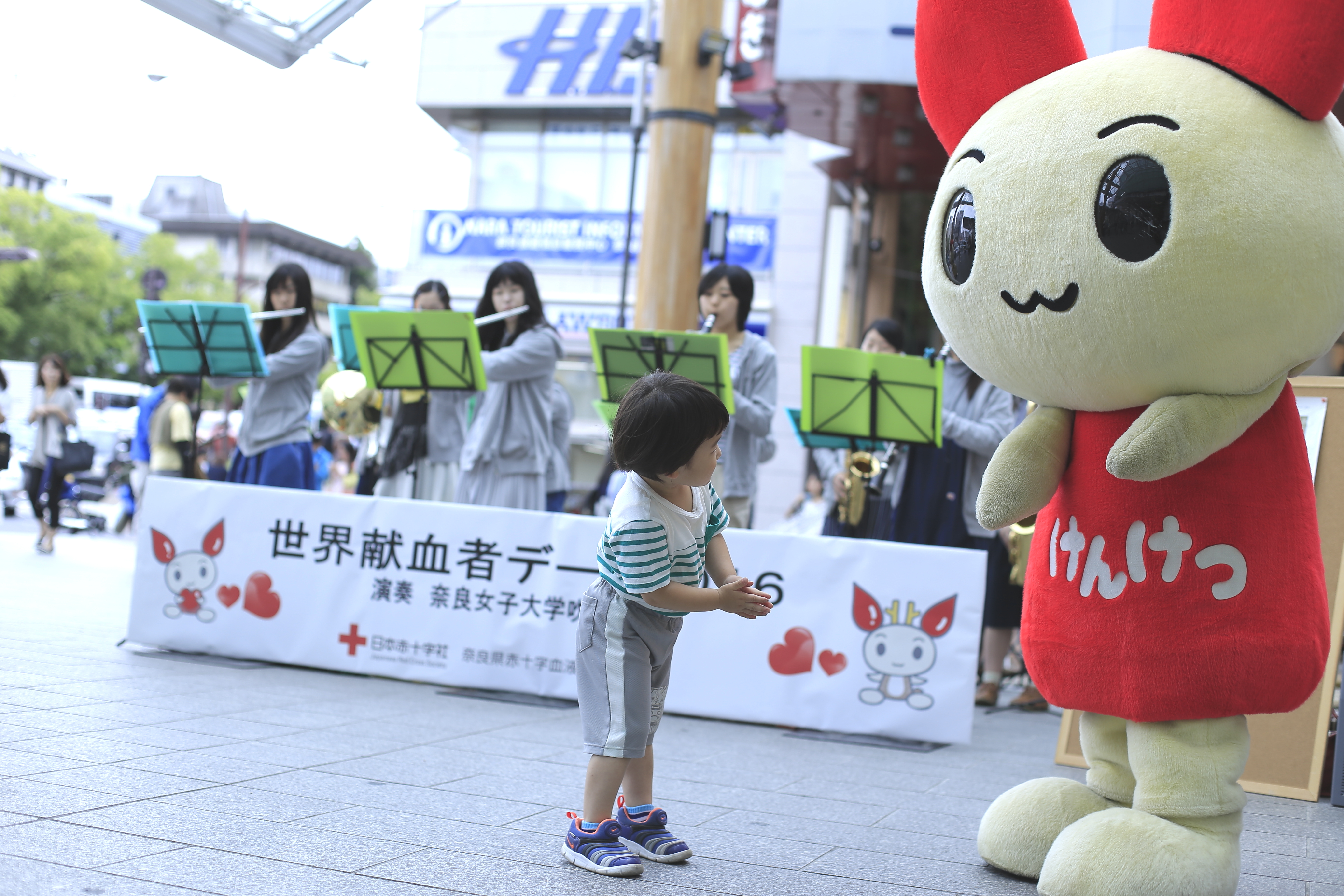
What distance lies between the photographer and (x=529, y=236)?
23.0 m

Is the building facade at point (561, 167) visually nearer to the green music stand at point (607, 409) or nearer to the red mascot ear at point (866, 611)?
the green music stand at point (607, 409)

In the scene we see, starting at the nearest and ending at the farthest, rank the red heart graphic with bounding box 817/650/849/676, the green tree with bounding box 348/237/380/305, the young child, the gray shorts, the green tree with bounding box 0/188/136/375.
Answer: the young child < the gray shorts < the red heart graphic with bounding box 817/650/849/676 < the green tree with bounding box 0/188/136/375 < the green tree with bounding box 348/237/380/305

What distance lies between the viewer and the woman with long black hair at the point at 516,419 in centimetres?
597

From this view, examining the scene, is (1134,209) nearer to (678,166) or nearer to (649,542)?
(649,542)

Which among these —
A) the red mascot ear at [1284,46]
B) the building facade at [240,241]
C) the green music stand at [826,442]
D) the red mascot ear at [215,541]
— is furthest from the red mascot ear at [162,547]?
the building facade at [240,241]

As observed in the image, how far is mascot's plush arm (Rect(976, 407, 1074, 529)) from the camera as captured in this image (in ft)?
9.80

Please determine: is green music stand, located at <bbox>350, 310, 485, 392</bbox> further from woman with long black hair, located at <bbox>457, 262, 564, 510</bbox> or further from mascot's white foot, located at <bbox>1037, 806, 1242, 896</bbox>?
mascot's white foot, located at <bbox>1037, 806, 1242, 896</bbox>

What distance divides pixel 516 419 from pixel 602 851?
3.40m

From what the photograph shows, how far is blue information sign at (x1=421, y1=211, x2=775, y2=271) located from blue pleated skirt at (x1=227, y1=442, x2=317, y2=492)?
15.4 m

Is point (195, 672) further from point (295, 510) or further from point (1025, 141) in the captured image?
point (1025, 141)

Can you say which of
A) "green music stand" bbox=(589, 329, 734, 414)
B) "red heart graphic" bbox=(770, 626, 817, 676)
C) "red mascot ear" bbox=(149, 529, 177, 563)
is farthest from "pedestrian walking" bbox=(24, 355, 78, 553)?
"red heart graphic" bbox=(770, 626, 817, 676)

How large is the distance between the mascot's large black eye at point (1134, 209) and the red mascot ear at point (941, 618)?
241 cm

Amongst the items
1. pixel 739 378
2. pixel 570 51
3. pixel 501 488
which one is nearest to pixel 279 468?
pixel 501 488

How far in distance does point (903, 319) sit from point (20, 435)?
18646 millimetres
